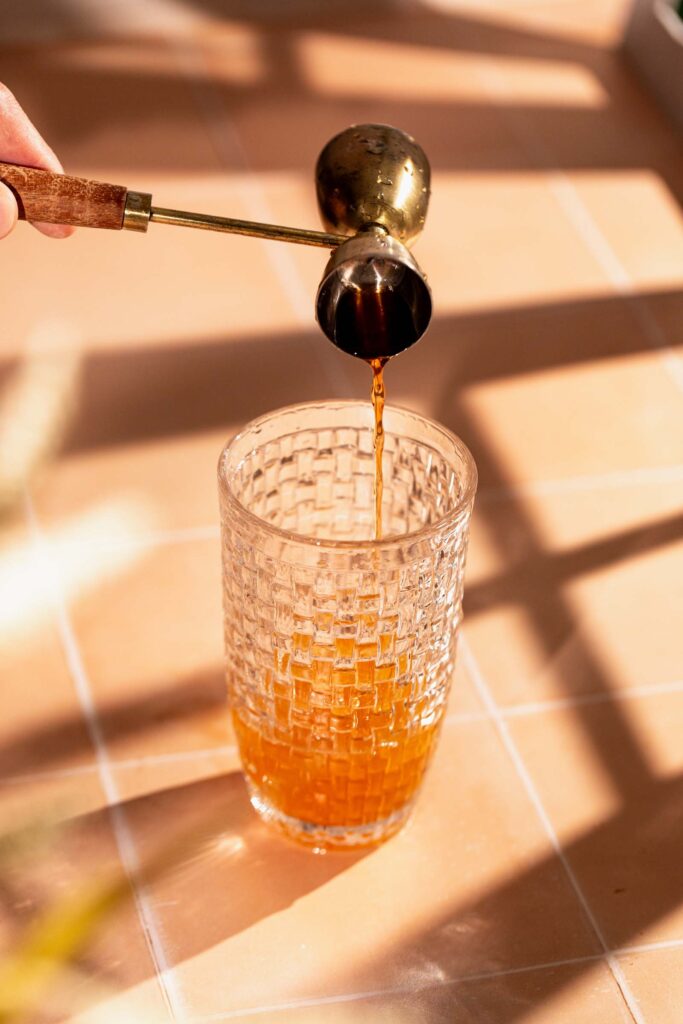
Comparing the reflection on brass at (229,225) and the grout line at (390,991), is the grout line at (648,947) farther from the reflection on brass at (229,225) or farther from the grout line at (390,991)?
the reflection on brass at (229,225)

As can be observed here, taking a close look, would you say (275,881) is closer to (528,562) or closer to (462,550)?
(462,550)

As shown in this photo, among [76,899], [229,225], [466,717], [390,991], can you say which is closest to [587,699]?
[466,717]

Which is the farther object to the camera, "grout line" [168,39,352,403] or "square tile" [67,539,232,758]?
"grout line" [168,39,352,403]

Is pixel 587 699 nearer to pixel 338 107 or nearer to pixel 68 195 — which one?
pixel 68 195

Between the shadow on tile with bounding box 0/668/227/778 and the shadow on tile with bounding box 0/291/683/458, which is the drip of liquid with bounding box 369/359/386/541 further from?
the shadow on tile with bounding box 0/291/683/458

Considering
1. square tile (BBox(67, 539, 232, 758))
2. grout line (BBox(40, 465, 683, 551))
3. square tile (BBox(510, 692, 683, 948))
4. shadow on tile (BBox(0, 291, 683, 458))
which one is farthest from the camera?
shadow on tile (BBox(0, 291, 683, 458))

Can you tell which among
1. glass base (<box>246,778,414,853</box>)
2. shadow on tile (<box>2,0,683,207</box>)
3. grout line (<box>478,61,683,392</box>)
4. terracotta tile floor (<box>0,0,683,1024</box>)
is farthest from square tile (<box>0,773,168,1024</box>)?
shadow on tile (<box>2,0,683,207</box>)

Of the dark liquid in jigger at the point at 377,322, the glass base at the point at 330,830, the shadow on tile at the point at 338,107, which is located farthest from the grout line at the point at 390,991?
the shadow on tile at the point at 338,107
